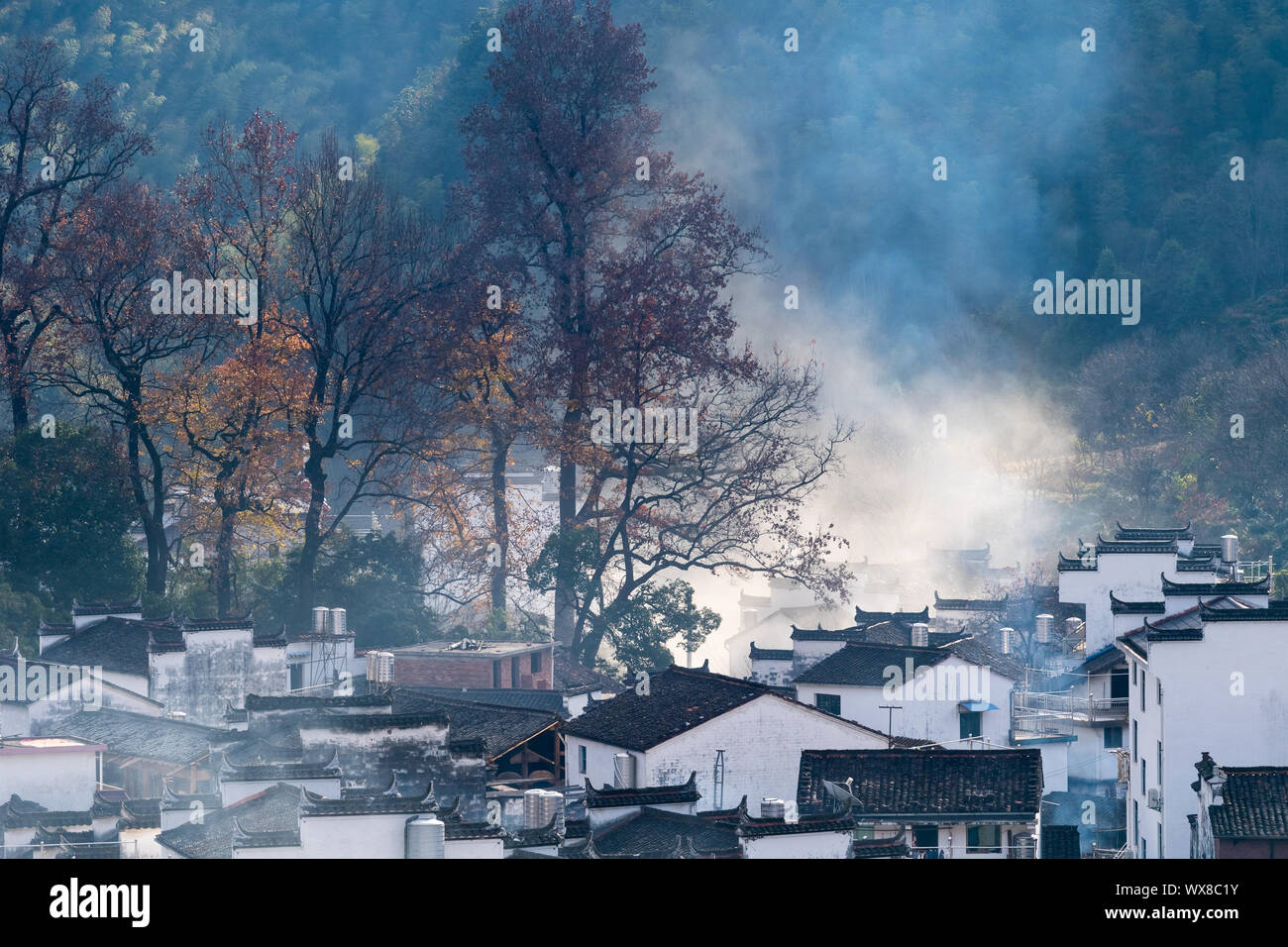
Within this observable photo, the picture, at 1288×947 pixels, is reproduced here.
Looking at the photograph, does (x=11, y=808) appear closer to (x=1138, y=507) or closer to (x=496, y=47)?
(x=1138, y=507)

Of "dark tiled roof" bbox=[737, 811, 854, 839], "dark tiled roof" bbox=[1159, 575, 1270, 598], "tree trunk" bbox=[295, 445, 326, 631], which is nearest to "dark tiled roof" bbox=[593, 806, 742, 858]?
"dark tiled roof" bbox=[737, 811, 854, 839]

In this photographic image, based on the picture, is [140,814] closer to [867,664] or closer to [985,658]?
[867,664]

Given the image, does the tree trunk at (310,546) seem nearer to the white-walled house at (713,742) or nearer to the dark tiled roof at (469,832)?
the white-walled house at (713,742)

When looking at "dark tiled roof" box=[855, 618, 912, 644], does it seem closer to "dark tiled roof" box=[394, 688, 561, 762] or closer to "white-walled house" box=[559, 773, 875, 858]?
"dark tiled roof" box=[394, 688, 561, 762]

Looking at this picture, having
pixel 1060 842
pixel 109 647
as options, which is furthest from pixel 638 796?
pixel 109 647
